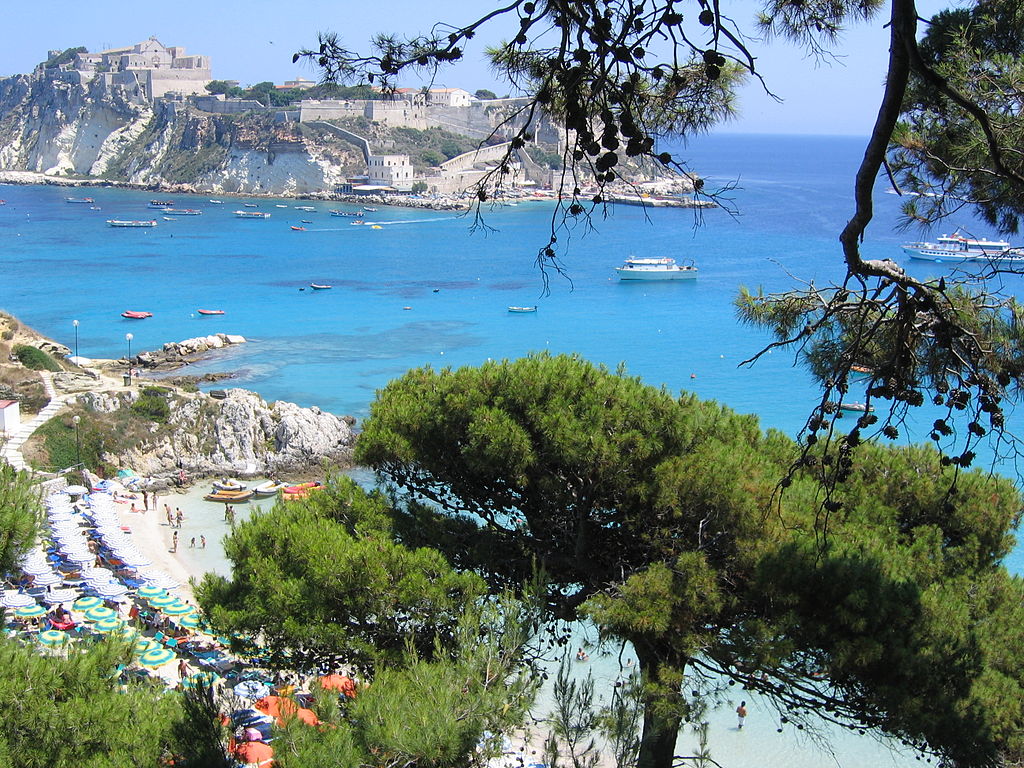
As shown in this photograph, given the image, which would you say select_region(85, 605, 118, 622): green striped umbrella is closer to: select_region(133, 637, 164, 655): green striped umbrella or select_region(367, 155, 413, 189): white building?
select_region(133, 637, 164, 655): green striped umbrella

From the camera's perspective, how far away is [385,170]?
69625 millimetres

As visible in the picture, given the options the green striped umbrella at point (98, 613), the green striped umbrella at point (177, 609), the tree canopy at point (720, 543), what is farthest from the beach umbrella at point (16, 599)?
the tree canopy at point (720, 543)

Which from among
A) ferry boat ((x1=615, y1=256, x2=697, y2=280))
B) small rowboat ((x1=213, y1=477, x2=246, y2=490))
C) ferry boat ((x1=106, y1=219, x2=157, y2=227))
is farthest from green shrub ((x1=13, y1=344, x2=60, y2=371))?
ferry boat ((x1=106, y1=219, x2=157, y2=227))

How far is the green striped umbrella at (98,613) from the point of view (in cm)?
1101

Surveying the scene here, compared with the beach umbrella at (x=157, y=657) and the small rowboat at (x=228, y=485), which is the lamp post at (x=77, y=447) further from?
the beach umbrella at (x=157, y=657)

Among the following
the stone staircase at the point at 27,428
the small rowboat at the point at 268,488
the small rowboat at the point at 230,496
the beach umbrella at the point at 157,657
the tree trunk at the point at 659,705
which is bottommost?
the small rowboat at the point at 230,496

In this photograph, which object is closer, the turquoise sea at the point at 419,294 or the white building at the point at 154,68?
the turquoise sea at the point at 419,294

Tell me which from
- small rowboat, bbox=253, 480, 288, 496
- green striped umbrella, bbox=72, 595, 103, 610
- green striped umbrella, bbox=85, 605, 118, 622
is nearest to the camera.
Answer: green striped umbrella, bbox=85, 605, 118, 622

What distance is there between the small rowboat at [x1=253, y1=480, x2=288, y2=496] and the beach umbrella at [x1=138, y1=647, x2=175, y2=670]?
6969mm

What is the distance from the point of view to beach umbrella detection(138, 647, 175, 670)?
382 inches

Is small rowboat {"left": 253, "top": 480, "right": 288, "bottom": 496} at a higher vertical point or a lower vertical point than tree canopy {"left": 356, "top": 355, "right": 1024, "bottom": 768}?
lower

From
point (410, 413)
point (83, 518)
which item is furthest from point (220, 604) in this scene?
point (83, 518)

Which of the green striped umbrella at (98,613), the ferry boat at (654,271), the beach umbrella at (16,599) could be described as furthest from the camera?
the ferry boat at (654,271)

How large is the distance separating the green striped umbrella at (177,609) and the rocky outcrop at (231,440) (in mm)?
6598
